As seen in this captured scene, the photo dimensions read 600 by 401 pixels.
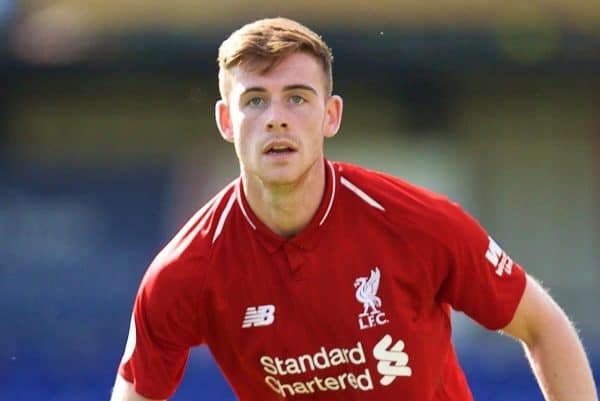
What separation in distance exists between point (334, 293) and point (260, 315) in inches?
10.2

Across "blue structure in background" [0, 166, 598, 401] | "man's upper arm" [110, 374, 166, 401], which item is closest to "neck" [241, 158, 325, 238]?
"man's upper arm" [110, 374, 166, 401]

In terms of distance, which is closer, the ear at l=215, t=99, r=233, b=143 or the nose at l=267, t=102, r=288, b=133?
the nose at l=267, t=102, r=288, b=133

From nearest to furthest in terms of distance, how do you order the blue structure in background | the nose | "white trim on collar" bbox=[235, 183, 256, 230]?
the nose, "white trim on collar" bbox=[235, 183, 256, 230], the blue structure in background

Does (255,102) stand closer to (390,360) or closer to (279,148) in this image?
(279,148)

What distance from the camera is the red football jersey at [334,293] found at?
4797mm

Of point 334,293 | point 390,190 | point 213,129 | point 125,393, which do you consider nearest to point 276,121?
point 390,190

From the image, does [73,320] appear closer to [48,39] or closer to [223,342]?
[48,39]

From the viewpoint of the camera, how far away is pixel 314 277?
4.85 m

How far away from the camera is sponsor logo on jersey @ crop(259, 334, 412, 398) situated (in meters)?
4.83

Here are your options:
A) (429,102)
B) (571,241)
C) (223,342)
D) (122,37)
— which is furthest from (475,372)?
(223,342)

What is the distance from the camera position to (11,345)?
Answer: 1236cm

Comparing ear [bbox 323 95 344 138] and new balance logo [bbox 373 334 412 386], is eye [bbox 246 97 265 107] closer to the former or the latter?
ear [bbox 323 95 344 138]

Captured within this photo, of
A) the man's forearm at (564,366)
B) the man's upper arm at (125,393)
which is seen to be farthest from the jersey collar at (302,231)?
the man's forearm at (564,366)

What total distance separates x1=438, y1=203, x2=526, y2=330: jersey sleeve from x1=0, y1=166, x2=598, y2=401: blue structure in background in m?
6.18
